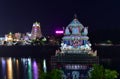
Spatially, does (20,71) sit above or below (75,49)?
below

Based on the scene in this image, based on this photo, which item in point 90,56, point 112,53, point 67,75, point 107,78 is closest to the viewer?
point 107,78

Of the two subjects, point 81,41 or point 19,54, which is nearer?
point 81,41

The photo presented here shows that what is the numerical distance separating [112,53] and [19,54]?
11.0m

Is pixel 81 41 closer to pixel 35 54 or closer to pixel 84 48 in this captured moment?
pixel 84 48

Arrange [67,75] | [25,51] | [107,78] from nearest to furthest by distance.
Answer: [107,78]
[67,75]
[25,51]

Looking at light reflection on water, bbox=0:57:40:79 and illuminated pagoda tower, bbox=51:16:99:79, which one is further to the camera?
light reflection on water, bbox=0:57:40:79

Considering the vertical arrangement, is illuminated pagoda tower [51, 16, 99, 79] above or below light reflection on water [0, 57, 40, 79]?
above

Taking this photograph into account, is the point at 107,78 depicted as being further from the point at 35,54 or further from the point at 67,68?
the point at 35,54

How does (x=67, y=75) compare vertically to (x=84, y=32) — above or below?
below

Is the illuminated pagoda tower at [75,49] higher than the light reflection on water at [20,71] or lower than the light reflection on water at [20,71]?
higher

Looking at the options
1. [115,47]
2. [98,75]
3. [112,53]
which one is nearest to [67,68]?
[98,75]

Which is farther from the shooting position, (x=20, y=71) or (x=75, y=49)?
(x=20, y=71)

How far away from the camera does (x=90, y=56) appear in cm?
2714

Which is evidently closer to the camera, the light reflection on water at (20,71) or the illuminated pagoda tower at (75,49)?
the illuminated pagoda tower at (75,49)
